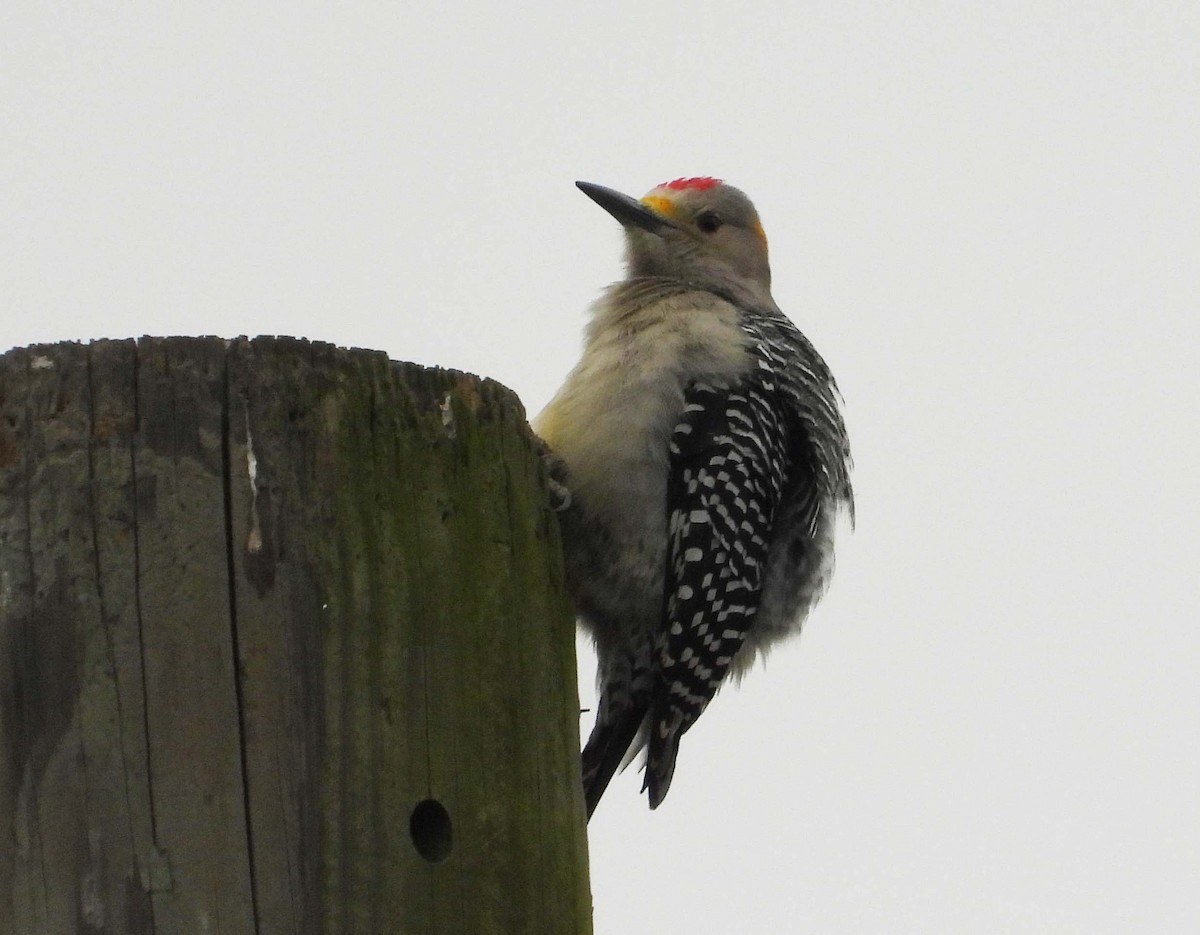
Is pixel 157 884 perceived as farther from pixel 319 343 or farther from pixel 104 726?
pixel 319 343

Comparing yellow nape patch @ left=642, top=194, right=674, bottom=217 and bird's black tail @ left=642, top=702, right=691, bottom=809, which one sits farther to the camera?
yellow nape patch @ left=642, top=194, right=674, bottom=217

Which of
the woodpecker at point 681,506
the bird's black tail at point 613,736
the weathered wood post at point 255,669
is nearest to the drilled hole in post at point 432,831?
the weathered wood post at point 255,669

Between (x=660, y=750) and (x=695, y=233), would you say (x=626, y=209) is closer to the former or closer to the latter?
(x=695, y=233)

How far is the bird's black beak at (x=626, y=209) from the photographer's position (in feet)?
19.3

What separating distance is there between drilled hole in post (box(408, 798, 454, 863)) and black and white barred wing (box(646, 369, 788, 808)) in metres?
1.98

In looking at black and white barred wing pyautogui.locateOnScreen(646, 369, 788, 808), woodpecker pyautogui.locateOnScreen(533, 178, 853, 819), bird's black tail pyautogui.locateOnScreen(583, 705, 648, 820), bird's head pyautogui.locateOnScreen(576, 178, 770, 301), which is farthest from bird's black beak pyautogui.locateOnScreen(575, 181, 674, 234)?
bird's black tail pyautogui.locateOnScreen(583, 705, 648, 820)

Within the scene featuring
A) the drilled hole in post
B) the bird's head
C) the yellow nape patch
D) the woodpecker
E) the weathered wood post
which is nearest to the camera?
the weathered wood post

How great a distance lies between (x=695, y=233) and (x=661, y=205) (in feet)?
0.65

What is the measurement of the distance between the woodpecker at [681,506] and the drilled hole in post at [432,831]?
1.67 meters

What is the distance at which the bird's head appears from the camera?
579cm

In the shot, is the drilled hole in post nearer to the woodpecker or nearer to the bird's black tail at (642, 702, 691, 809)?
the woodpecker

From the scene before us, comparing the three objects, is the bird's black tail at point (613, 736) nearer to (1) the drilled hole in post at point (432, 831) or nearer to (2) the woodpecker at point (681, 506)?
(2) the woodpecker at point (681, 506)

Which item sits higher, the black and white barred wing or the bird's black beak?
the bird's black beak

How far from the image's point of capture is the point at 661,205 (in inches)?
237
